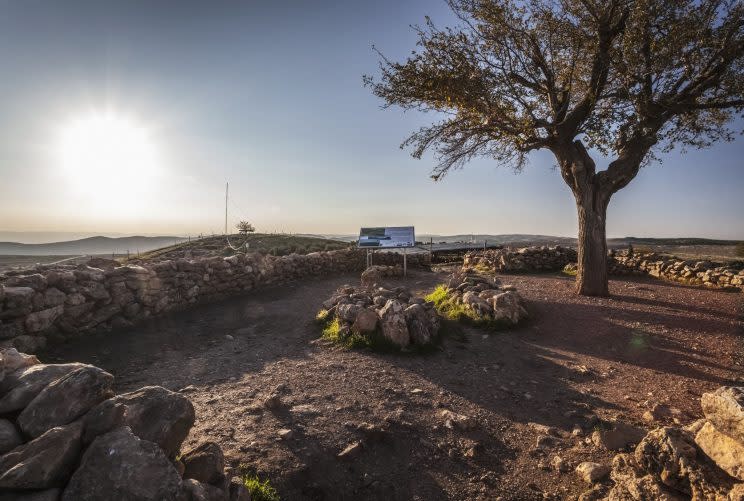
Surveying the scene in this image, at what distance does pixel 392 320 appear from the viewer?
8.24 m

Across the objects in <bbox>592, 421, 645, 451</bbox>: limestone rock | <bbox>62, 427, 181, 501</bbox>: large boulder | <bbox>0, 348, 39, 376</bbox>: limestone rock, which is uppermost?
<bbox>0, 348, 39, 376</bbox>: limestone rock

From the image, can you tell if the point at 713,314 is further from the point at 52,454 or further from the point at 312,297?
the point at 52,454

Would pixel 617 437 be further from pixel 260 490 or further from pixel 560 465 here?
pixel 260 490

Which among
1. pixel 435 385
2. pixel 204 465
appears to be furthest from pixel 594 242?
pixel 204 465

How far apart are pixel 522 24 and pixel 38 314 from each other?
50.9ft

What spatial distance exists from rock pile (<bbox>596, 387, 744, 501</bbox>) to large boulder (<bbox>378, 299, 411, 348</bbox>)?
4.59 m

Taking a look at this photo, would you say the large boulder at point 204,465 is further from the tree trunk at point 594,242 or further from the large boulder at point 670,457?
the tree trunk at point 594,242

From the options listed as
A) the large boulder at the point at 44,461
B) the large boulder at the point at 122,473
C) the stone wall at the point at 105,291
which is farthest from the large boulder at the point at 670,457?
the stone wall at the point at 105,291

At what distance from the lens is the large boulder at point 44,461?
231 centimetres

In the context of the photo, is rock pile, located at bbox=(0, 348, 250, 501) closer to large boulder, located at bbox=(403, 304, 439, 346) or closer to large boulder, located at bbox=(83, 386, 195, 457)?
large boulder, located at bbox=(83, 386, 195, 457)

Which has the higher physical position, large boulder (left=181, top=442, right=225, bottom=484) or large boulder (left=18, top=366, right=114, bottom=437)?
large boulder (left=18, top=366, right=114, bottom=437)

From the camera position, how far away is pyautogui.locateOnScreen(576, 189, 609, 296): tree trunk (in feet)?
39.2

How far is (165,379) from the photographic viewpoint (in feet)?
22.6

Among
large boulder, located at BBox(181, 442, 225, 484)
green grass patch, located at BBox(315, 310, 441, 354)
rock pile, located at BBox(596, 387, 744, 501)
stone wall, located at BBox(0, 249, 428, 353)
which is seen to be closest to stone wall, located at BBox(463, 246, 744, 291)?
stone wall, located at BBox(0, 249, 428, 353)
